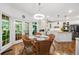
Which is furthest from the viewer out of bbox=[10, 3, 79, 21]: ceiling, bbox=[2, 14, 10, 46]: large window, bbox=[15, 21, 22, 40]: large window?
bbox=[15, 21, 22, 40]: large window

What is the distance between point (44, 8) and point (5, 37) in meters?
1.70

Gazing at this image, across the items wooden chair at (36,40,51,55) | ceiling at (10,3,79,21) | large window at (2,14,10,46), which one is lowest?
wooden chair at (36,40,51,55)

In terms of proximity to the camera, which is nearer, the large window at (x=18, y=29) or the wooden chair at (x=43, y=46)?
the wooden chair at (x=43, y=46)

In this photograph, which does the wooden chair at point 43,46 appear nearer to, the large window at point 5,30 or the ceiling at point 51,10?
the ceiling at point 51,10

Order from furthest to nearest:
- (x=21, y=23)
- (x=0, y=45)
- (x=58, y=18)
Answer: (x=21, y=23) < (x=58, y=18) < (x=0, y=45)

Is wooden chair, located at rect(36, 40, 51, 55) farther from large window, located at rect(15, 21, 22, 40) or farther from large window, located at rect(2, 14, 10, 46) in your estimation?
large window, located at rect(2, 14, 10, 46)

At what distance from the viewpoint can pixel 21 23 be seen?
3.77 metres

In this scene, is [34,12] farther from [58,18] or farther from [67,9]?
[67,9]

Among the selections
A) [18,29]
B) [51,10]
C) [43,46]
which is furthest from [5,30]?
[51,10]

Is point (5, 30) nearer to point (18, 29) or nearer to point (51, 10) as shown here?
point (18, 29)

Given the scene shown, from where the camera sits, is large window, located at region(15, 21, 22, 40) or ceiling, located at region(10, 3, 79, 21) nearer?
ceiling, located at region(10, 3, 79, 21)

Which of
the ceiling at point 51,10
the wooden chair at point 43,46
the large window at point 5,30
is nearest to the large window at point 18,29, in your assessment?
the large window at point 5,30

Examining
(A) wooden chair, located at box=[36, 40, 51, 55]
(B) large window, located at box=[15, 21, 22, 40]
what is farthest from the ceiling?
(A) wooden chair, located at box=[36, 40, 51, 55]

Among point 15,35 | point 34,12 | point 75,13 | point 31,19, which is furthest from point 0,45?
point 75,13
